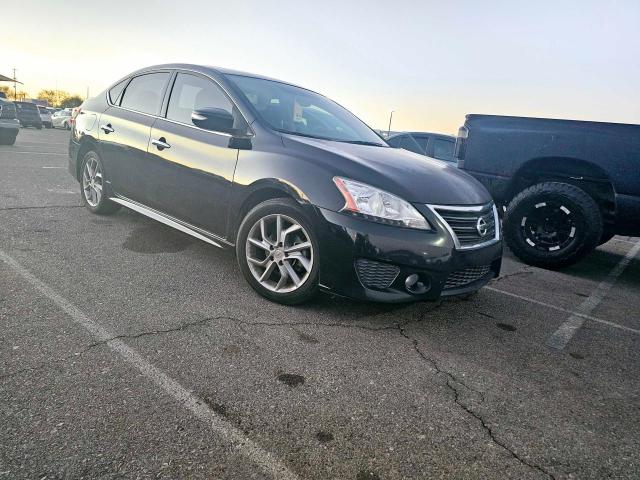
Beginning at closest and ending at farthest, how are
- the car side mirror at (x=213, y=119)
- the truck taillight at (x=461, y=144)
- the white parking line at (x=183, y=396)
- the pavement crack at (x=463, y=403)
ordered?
1. the white parking line at (x=183, y=396)
2. the pavement crack at (x=463, y=403)
3. the car side mirror at (x=213, y=119)
4. the truck taillight at (x=461, y=144)

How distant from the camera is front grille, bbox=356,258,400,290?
9.30 ft

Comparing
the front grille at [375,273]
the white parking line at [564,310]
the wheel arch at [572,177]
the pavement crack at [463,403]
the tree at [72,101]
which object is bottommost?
the pavement crack at [463,403]

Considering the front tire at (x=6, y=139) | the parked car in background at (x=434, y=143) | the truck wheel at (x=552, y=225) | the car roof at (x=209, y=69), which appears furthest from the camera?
the front tire at (x=6, y=139)

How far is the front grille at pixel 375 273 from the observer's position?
112 inches

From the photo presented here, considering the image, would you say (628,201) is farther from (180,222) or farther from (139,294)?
(139,294)

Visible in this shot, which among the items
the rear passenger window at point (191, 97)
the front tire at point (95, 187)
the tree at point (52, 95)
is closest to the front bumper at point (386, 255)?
the rear passenger window at point (191, 97)

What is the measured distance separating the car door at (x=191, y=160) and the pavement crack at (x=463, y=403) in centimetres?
170

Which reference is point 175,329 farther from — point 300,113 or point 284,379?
point 300,113

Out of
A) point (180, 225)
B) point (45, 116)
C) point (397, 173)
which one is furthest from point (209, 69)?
point (45, 116)

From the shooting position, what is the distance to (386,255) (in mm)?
2787

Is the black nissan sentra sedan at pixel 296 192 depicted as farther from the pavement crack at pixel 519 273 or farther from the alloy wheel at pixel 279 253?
the pavement crack at pixel 519 273

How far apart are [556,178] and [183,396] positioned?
4.80 m

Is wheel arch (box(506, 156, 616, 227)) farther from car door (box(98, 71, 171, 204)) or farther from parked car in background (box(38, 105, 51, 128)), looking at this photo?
parked car in background (box(38, 105, 51, 128))

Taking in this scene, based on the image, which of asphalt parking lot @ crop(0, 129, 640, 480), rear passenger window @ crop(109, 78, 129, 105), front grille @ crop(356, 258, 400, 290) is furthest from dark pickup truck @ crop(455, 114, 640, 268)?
rear passenger window @ crop(109, 78, 129, 105)
